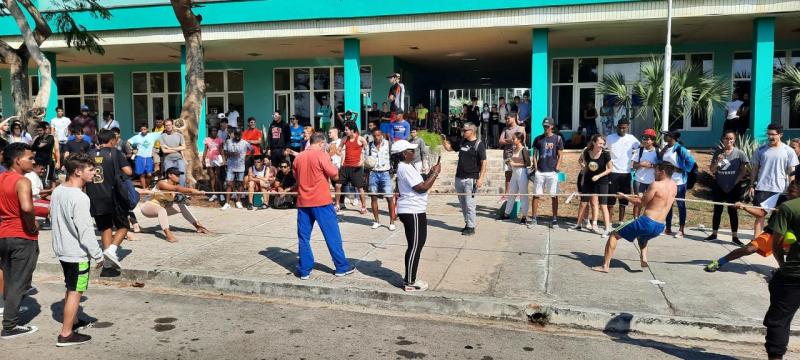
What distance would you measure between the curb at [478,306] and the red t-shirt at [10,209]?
221cm

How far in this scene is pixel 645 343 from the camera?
5.46 m

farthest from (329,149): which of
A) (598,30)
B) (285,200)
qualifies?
(598,30)

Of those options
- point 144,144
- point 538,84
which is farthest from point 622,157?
point 144,144

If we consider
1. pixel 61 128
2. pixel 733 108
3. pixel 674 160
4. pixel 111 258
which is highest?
pixel 733 108

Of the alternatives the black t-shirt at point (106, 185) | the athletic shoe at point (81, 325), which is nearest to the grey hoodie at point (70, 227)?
the athletic shoe at point (81, 325)

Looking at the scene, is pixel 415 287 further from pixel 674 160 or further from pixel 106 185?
pixel 674 160

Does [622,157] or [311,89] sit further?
[311,89]

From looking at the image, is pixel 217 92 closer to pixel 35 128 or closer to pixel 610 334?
pixel 35 128

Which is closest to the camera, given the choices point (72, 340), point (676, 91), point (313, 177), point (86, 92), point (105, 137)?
point (72, 340)

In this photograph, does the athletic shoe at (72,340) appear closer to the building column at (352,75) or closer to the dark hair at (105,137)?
the dark hair at (105,137)

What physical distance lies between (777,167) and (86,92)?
23.7 metres

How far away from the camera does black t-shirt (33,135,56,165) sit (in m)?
11.3

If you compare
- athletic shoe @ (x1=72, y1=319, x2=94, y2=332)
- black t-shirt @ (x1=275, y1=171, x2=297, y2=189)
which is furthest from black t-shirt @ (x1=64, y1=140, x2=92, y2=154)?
athletic shoe @ (x1=72, y1=319, x2=94, y2=332)

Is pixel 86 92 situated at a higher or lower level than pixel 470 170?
higher
